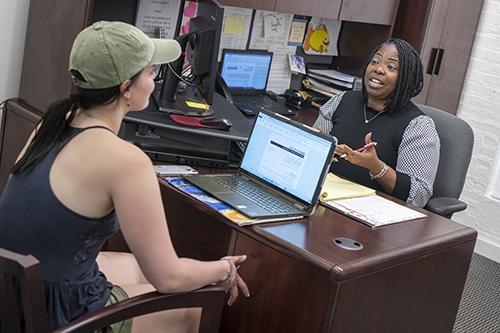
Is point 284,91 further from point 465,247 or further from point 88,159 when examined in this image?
point 88,159

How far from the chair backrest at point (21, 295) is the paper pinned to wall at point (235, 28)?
1.96 meters

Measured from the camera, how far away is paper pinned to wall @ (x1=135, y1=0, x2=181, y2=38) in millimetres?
2863

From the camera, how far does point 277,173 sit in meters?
2.17

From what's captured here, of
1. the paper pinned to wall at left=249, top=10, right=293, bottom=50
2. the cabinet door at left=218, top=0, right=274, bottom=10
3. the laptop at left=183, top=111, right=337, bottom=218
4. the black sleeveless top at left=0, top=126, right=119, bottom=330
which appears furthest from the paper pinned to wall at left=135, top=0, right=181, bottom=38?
the black sleeveless top at left=0, top=126, right=119, bottom=330

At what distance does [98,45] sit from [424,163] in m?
1.39

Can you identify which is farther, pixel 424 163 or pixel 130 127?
pixel 424 163

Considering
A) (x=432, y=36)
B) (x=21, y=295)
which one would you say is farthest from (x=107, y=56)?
(x=432, y=36)

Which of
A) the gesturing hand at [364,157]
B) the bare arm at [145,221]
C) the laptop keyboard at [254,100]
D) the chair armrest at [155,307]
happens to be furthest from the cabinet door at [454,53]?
the bare arm at [145,221]

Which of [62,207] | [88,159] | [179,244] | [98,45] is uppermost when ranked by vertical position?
[98,45]

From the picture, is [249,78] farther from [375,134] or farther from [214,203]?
[214,203]

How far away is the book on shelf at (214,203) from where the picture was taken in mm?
1966

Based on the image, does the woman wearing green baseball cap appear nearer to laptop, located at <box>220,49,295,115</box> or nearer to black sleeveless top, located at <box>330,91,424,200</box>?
black sleeveless top, located at <box>330,91,424,200</box>

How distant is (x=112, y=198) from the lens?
1.55 m

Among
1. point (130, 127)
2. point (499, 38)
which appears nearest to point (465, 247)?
point (130, 127)
